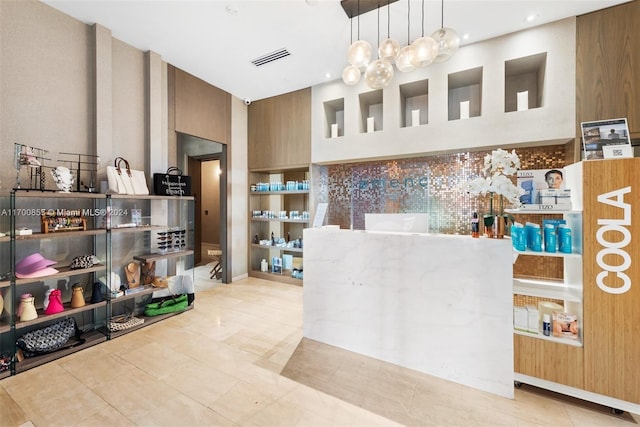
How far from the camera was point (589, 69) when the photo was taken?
2641mm

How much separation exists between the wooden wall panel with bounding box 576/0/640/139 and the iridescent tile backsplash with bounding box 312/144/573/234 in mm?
443

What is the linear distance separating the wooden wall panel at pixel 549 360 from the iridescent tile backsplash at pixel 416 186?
1.69 meters

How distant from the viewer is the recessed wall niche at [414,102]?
11.9ft

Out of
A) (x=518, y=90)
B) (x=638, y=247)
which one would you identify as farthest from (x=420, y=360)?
(x=518, y=90)

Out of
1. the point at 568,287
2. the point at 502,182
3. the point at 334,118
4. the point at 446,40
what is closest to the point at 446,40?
the point at 446,40

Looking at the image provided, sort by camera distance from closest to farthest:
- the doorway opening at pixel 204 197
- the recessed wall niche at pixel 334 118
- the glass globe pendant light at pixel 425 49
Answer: the glass globe pendant light at pixel 425 49
the recessed wall niche at pixel 334 118
the doorway opening at pixel 204 197

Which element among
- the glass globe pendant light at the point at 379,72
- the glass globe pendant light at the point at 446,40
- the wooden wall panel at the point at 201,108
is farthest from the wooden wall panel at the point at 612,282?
the wooden wall panel at the point at 201,108

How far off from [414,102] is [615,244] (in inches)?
114

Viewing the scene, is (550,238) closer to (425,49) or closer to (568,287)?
(568,287)

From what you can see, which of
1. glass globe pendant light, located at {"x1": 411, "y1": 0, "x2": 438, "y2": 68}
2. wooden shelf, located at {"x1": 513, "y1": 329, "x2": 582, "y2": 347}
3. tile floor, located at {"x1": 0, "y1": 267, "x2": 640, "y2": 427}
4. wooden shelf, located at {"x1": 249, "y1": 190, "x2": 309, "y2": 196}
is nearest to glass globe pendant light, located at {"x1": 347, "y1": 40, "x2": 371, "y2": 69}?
glass globe pendant light, located at {"x1": 411, "y1": 0, "x2": 438, "y2": 68}

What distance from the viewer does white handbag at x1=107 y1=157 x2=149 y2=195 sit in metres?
2.84

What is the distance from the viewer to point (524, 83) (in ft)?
10.6

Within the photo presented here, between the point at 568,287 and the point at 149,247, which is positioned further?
the point at 149,247

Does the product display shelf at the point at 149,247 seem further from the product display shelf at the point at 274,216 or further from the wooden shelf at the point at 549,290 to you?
the wooden shelf at the point at 549,290
